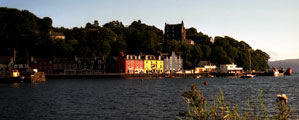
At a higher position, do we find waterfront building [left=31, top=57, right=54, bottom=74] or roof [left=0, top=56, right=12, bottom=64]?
roof [left=0, top=56, right=12, bottom=64]

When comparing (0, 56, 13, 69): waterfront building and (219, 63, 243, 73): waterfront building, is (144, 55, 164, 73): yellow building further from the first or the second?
(0, 56, 13, 69): waterfront building

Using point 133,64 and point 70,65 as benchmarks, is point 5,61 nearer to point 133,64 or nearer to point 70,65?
point 70,65

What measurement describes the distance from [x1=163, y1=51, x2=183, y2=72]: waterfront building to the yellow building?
8.38 ft

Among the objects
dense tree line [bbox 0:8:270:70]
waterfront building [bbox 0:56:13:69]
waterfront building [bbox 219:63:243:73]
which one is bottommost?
waterfront building [bbox 219:63:243:73]

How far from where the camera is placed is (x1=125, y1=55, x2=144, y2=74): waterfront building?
13288cm

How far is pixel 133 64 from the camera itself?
135000 millimetres

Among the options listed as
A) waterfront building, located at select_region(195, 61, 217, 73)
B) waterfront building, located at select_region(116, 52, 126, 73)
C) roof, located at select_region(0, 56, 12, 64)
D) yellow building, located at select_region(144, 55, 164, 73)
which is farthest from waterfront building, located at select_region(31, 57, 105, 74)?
waterfront building, located at select_region(195, 61, 217, 73)

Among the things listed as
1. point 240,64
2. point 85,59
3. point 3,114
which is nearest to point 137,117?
point 3,114

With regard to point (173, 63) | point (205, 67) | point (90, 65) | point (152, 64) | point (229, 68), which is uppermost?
point (173, 63)

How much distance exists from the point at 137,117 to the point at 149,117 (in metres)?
1.13

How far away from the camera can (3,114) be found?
119 feet

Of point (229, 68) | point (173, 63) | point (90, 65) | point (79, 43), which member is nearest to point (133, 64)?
point (90, 65)

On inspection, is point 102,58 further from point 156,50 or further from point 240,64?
point 240,64

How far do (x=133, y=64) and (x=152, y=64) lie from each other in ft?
35.4
